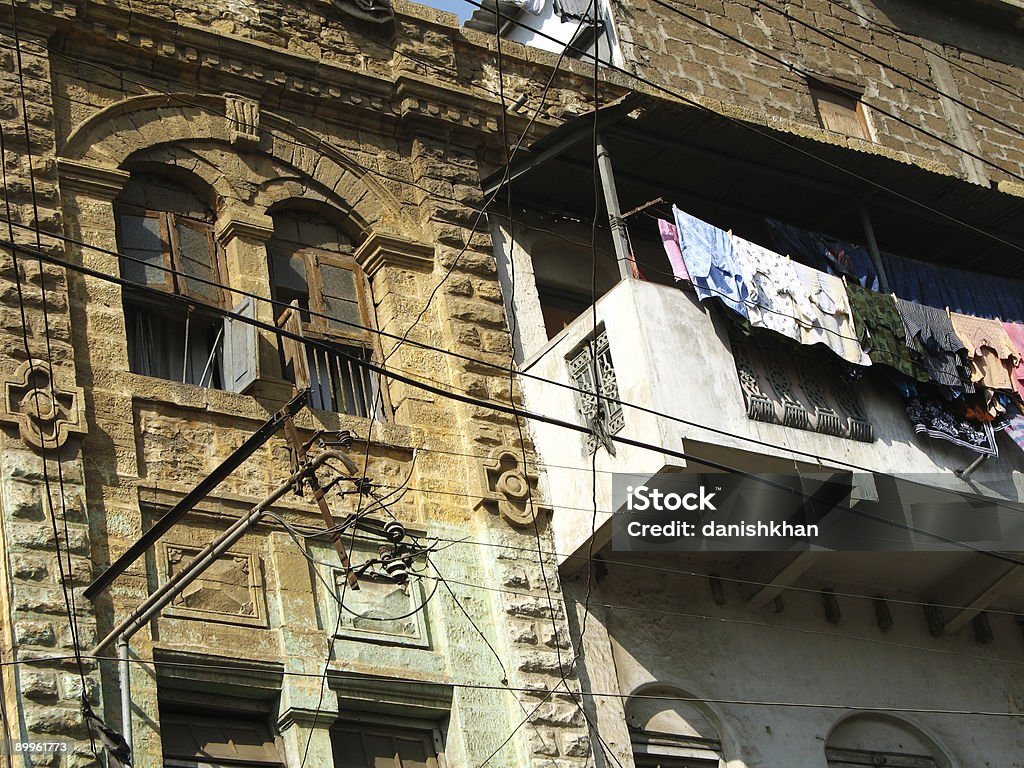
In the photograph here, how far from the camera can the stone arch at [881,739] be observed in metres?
14.0

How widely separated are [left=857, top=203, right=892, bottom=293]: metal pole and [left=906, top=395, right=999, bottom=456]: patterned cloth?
50.1 inches

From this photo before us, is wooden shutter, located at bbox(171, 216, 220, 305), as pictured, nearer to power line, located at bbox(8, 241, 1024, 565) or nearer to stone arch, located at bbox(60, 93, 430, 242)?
power line, located at bbox(8, 241, 1024, 565)

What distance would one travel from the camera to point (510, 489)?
13.6m

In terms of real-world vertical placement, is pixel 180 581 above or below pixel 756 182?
below

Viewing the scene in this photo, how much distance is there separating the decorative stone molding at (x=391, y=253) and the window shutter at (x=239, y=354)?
1.56 meters

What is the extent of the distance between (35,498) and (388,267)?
432 centimetres

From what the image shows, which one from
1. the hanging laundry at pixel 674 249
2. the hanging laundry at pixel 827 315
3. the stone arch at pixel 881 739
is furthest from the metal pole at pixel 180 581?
the stone arch at pixel 881 739

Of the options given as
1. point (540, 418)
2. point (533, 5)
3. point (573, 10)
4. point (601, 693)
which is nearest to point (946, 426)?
point (601, 693)

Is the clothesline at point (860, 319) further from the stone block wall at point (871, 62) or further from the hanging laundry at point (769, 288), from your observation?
the stone block wall at point (871, 62)

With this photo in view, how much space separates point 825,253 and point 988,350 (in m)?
1.79

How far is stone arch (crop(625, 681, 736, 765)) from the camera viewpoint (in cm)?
1320

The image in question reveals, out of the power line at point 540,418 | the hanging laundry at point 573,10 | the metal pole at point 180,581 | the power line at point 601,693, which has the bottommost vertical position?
the power line at point 601,693

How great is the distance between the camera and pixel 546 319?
52.1ft

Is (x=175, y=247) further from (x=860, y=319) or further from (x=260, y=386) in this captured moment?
(x=860, y=319)
